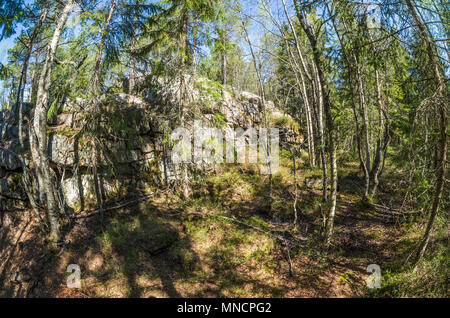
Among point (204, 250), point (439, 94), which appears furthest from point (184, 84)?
point (439, 94)

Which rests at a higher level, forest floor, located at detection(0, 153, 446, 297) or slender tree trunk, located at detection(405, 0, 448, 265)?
slender tree trunk, located at detection(405, 0, 448, 265)

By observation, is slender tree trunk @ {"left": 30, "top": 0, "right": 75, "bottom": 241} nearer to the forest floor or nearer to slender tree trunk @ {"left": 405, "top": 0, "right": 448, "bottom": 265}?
the forest floor

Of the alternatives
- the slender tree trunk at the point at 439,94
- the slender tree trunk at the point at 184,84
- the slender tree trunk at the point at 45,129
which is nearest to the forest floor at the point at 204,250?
the slender tree trunk at the point at 184,84

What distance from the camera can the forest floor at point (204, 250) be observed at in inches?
258

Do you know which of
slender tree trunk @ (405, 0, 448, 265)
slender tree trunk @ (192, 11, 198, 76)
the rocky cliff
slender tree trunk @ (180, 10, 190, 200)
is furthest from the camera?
slender tree trunk @ (192, 11, 198, 76)

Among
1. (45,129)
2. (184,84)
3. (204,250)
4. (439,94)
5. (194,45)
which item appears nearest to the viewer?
(439,94)

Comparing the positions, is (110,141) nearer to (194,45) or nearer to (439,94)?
(194,45)

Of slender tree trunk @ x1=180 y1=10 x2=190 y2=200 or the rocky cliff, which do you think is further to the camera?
slender tree trunk @ x1=180 y1=10 x2=190 y2=200

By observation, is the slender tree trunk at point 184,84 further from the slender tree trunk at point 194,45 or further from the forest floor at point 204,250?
the forest floor at point 204,250

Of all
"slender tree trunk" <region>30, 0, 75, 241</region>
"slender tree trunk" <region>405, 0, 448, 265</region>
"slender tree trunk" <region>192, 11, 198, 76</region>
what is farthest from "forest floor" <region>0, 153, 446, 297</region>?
"slender tree trunk" <region>192, 11, 198, 76</region>

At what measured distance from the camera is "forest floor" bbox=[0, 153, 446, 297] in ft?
21.5

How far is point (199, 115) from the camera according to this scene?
32.1ft

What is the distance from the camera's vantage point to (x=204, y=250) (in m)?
8.26

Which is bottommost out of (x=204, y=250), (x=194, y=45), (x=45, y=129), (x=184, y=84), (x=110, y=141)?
(x=204, y=250)
